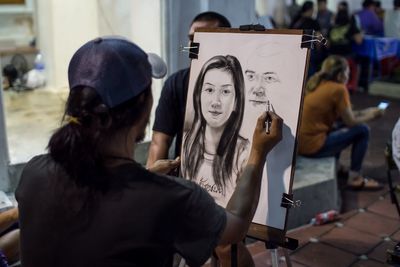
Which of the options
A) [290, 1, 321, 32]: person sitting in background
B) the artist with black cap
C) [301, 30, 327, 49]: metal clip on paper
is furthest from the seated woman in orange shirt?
[290, 1, 321, 32]: person sitting in background

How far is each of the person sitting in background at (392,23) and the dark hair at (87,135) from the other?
27.4 feet

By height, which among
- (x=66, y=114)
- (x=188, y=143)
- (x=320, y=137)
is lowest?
(x=320, y=137)

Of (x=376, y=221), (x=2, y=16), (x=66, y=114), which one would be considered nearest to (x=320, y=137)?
(x=376, y=221)

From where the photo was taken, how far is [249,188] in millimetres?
1502

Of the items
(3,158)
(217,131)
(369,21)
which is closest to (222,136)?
(217,131)

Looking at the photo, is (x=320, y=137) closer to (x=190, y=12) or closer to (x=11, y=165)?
(x=190, y=12)

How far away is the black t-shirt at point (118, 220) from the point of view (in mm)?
1128

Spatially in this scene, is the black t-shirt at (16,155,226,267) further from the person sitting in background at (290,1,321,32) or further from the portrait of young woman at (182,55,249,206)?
the person sitting in background at (290,1,321,32)

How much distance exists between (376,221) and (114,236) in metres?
2.78

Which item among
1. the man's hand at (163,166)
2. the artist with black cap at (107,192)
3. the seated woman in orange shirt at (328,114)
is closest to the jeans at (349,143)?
the seated woman in orange shirt at (328,114)

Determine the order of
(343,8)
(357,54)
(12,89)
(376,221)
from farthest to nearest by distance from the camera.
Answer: (343,8)
(357,54)
(12,89)
(376,221)

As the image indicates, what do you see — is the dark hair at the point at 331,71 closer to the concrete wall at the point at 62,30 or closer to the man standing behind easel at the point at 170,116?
the man standing behind easel at the point at 170,116

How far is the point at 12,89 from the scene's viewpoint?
5.11 meters

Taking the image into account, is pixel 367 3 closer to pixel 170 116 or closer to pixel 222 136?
pixel 170 116
